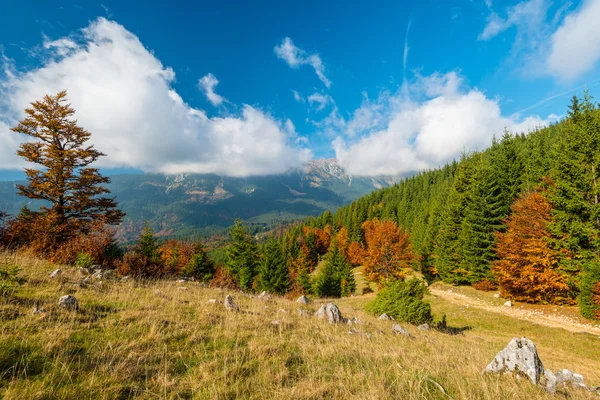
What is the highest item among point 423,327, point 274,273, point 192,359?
point 192,359

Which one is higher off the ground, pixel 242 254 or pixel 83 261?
pixel 83 261

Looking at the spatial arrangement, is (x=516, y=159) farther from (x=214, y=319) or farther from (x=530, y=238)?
(x=214, y=319)

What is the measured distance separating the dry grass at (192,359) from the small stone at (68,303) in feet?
0.60

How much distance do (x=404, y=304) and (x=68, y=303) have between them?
16.0 meters

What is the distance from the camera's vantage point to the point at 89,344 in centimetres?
443

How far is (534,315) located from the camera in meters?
20.2

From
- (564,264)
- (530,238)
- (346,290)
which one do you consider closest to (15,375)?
(564,264)

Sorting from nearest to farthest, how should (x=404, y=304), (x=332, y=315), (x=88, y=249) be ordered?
(x=332, y=315) → (x=88, y=249) → (x=404, y=304)

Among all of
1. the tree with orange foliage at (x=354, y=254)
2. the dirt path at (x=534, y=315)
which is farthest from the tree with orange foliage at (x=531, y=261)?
the tree with orange foliage at (x=354, y=254)

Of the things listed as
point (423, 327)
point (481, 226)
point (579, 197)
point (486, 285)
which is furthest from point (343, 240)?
point (423, 327)

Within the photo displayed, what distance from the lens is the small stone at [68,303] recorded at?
5574 mm

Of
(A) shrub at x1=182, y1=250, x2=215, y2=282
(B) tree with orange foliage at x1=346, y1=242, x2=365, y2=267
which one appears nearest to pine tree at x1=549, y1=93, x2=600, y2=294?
(A) shrub at x1=182, y1=250, x2=215, y2=282

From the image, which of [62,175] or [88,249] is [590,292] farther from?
[62,175]

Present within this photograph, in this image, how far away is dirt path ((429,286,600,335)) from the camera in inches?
662
